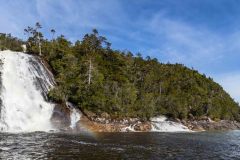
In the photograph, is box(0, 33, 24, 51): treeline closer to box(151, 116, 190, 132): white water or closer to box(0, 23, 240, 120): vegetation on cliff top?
box(0, 23, 240, 120): vegetation on cliff top

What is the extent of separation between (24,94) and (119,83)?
106 feet

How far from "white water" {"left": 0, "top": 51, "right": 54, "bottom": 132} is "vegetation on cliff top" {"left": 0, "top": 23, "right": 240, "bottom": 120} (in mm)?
3307

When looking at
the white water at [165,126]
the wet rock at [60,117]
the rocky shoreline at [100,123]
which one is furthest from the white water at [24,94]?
the white water at [165,126]

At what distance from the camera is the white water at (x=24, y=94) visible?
6209cm

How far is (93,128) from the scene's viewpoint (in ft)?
230

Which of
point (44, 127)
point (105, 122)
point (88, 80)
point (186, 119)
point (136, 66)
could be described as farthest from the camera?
point (136, 66)

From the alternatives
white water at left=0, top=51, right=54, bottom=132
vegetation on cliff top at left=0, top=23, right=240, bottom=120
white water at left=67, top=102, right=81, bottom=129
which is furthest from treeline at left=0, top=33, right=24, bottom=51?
white water at left=67, top=102, right=81, bottom=129

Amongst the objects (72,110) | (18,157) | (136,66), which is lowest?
(18,157)

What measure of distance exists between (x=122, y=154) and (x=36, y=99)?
126ft

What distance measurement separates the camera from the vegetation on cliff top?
78.4 meters

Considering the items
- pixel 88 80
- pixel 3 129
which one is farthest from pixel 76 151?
pixel 88 80

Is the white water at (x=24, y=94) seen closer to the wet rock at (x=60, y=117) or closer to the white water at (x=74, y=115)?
the wet rock at (x=60, y=117)

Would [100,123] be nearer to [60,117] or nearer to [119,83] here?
[60,117]

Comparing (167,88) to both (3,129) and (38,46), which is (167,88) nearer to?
(38,46)
